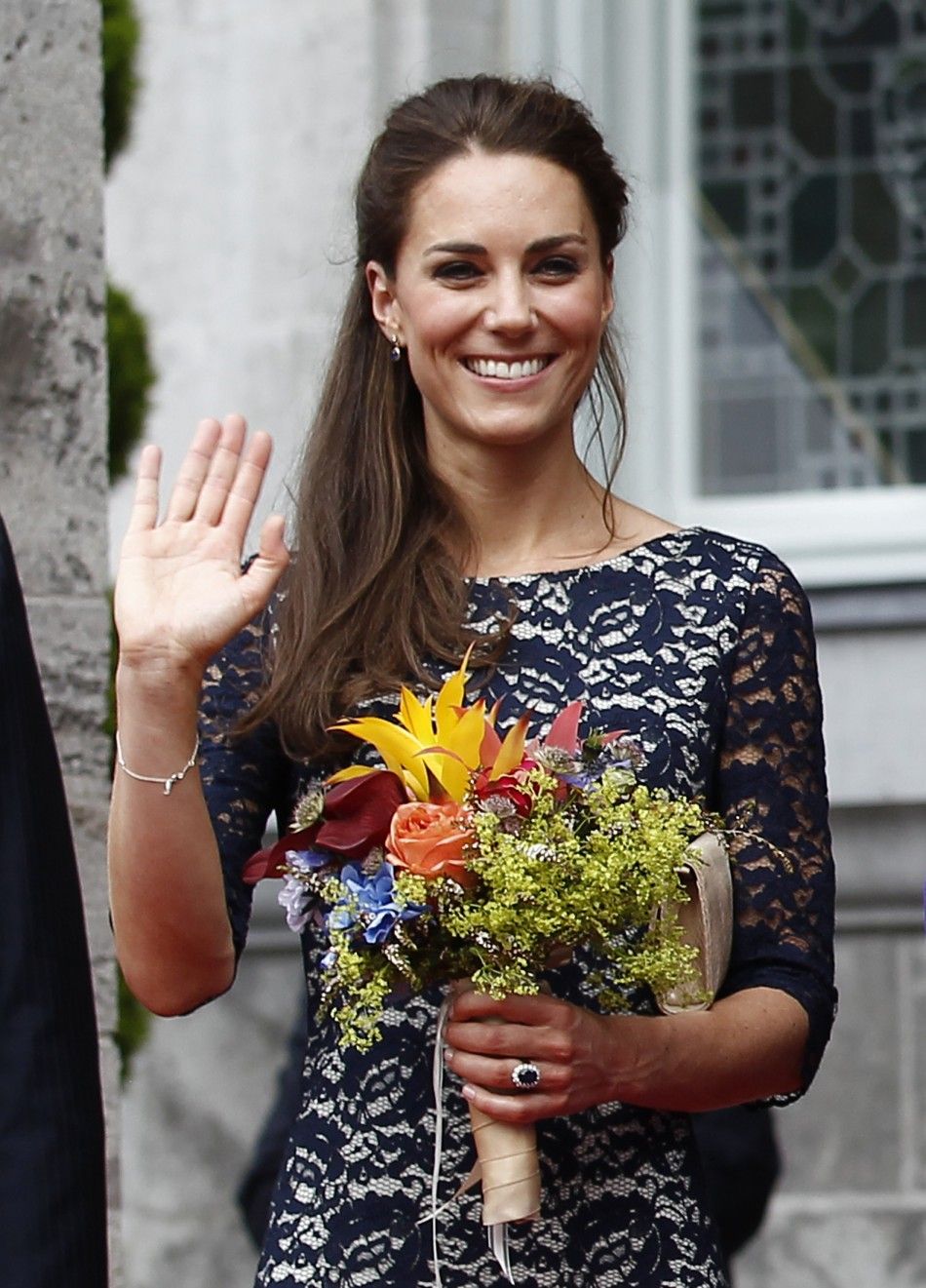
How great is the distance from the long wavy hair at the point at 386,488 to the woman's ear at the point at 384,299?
2 cm

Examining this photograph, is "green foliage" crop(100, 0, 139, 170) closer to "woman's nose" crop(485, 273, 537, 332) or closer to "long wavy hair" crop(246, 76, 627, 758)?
"long wavy hair" crop(246, 76, 627, 758)

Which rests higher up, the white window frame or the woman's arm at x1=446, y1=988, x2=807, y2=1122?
the white window frame

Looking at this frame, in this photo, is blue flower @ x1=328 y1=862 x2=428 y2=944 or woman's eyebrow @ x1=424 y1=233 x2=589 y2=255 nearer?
blue flower @ x1=328 y1=862 x2=428 y2=944

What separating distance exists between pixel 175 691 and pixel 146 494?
0.83ft

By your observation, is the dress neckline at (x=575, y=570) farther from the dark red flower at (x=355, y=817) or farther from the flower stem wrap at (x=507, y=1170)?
the flower stem wrap at (x=507, y=1170)

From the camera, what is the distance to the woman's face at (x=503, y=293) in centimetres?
334

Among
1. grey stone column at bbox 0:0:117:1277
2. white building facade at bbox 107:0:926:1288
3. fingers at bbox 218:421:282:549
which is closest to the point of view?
fingers at bbox 218:421:282:549

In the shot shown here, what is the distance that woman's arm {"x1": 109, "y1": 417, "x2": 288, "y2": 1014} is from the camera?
3.10 m

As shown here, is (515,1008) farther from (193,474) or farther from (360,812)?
(193,474)

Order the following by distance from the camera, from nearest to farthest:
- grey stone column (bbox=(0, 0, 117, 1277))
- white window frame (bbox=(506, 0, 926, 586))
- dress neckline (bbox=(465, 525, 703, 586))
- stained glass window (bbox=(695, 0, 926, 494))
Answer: dress neckline (bbox=(465, 525, 703, 586)) < grey stone column (bbox=(0, 0, 117, 1277)) < white window frame (bbox=(506, 0, 926, 586)) < stained glass window (bbox=(695, 0, 926, 494))

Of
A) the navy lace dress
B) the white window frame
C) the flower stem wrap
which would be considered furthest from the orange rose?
the white window frame

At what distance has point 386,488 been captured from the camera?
356cm

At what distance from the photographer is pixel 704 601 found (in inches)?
134

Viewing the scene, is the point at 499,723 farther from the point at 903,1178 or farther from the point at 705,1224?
the point at 903,1178
